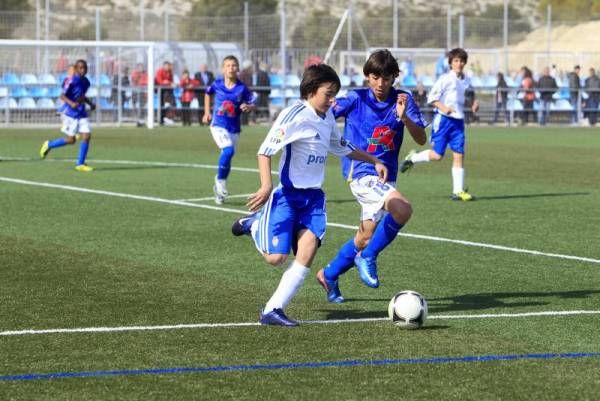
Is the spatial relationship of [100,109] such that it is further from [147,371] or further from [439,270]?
[147,371]

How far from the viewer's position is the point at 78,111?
22.5m

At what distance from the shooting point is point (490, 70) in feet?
156

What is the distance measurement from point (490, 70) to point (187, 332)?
40.7 metres

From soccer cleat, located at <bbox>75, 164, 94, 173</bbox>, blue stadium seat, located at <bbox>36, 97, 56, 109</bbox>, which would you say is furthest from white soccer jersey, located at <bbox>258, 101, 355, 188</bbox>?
blue stadium seat, located at <bbox>36, 97, 56, 109</bbox>

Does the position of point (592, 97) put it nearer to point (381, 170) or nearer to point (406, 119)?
point (406, 119)

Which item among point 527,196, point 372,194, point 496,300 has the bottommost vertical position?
point 496,300

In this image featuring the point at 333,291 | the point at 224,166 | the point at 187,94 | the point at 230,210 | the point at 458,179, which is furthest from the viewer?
the point at 187,94

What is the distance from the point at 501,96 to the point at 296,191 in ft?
118

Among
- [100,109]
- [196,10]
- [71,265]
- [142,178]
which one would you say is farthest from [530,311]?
[196,10]

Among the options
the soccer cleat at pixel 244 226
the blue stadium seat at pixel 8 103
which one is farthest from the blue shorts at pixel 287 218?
the blue stadium seat at pixel 8 103

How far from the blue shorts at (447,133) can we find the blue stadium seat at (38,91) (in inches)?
897

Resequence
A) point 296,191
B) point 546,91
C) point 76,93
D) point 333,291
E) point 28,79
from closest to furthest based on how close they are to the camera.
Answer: point 296,191 < point 333,291 < point 76,93 < point 28,79 < point 546,91

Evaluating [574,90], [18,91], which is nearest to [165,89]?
[18,91]

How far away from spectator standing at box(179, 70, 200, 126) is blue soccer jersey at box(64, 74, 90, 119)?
1671 cm
